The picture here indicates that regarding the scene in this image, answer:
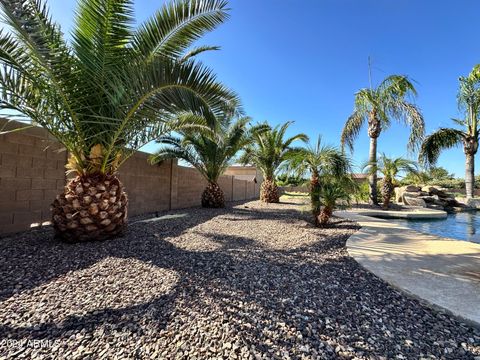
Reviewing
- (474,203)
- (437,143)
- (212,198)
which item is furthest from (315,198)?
(474,203)

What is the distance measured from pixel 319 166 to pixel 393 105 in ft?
Answer: 27.0

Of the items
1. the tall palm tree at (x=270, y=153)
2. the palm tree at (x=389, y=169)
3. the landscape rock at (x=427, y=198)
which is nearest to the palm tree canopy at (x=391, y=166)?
the palm tree at (x=389, y=169)

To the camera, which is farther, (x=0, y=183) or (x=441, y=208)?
(x=441, y=208)

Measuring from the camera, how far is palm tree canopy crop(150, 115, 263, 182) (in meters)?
9.34

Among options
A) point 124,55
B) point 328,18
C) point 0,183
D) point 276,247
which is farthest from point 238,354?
point 328,18

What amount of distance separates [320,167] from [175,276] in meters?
4.93

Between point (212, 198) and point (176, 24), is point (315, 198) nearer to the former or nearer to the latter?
point (176, 24)

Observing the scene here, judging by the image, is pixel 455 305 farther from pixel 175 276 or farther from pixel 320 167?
pixel 320 167

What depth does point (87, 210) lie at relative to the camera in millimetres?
4047

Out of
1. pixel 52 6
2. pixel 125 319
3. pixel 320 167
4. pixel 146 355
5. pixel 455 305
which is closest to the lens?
pixel 146 355

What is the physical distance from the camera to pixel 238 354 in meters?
1.66

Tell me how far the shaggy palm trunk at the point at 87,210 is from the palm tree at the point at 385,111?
1210 centimetres

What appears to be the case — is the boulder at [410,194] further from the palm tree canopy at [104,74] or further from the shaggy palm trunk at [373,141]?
the palm tree canopy at [104,74]

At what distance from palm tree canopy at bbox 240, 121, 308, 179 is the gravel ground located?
976cm
